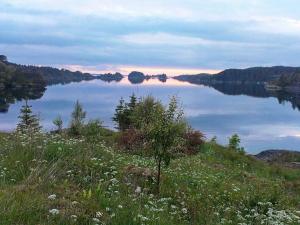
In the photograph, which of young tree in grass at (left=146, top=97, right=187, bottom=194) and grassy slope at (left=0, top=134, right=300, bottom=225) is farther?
young tree in grass at (left=146, top=97, right=187, bottom=194)

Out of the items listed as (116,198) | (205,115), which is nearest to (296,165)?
(116,198)

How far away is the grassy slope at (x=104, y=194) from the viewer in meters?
8.06

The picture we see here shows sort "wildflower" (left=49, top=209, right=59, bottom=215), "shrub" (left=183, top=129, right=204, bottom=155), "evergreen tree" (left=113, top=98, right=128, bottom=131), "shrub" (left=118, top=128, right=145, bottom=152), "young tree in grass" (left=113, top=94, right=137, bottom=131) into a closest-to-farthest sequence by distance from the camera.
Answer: "wildflower" (left=49, top=209, right=59, bottom=215) → "shrub" (left=118, top=128, right=145, bottom=152) → "shrub" (left=183, top=129, right=204, bottom=155) → "young tree in grass" (left=113, top=94, right=137, bottom=131) → "evergreen tree" (left=113, top=98, right=128, bottom=131)

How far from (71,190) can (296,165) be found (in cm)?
2323

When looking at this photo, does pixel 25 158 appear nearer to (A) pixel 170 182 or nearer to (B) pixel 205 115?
(A) pixel 170 182

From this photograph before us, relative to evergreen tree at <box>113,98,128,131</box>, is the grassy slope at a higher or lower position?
higher

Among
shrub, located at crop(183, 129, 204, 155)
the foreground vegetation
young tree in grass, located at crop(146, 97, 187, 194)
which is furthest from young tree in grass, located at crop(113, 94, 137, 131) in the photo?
young tree in grass, located at crop(146, 97, 187, 194)

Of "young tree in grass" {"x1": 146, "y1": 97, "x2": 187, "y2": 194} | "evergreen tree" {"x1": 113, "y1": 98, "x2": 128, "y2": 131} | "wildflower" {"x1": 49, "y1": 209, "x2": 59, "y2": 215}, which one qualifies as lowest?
"evergreen tree" {"x1": 113, "y1": 98, "x2": 128, "y2": 131}

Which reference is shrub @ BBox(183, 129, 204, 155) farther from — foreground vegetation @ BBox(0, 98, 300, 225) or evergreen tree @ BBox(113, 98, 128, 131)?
evergreen tree @ BBox(113, 98, 128, 131)

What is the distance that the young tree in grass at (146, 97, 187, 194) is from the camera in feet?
42.4

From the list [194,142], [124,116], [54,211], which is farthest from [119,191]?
[124,116]

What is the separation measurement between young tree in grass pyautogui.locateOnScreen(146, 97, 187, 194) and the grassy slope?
92 centimetres

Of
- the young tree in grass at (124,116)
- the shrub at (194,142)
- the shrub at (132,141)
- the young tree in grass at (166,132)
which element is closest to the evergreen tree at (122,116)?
the young tree in grass at (124,116)

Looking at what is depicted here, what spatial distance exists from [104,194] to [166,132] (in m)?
3.70
